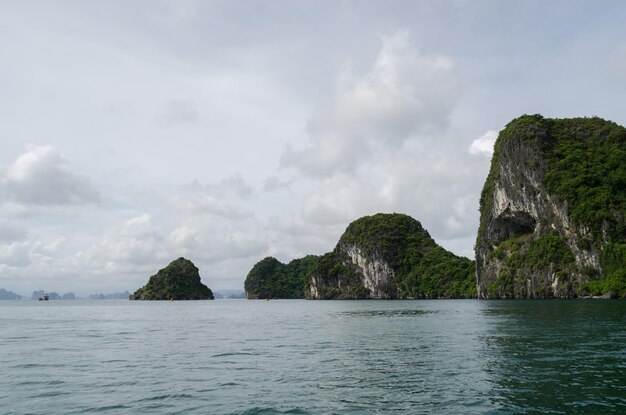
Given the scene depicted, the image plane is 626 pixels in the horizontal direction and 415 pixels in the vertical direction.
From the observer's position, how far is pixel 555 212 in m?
128

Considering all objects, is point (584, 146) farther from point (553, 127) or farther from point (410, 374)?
point (410, 374)

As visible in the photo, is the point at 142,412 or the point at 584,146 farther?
the point at 584,146

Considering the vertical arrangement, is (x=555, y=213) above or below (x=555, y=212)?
below

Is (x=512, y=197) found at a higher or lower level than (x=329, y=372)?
higher

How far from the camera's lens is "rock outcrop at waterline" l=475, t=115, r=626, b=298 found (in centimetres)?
11381

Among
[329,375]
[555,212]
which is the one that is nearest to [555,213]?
[555,212]

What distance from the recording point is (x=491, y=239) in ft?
513

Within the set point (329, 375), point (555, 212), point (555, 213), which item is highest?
point (555, 212)

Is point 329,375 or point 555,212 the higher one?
point 555,212

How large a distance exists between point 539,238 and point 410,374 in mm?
123925

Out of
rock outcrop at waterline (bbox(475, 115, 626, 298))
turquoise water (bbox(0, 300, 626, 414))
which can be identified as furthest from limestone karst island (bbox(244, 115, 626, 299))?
turquoise water (bbox(0, 300, 626, 414))

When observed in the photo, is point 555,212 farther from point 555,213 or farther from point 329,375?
point 329,375

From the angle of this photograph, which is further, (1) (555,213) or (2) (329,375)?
(1) (555,213)

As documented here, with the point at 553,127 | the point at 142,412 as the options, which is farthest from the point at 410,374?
the point at 553,127
